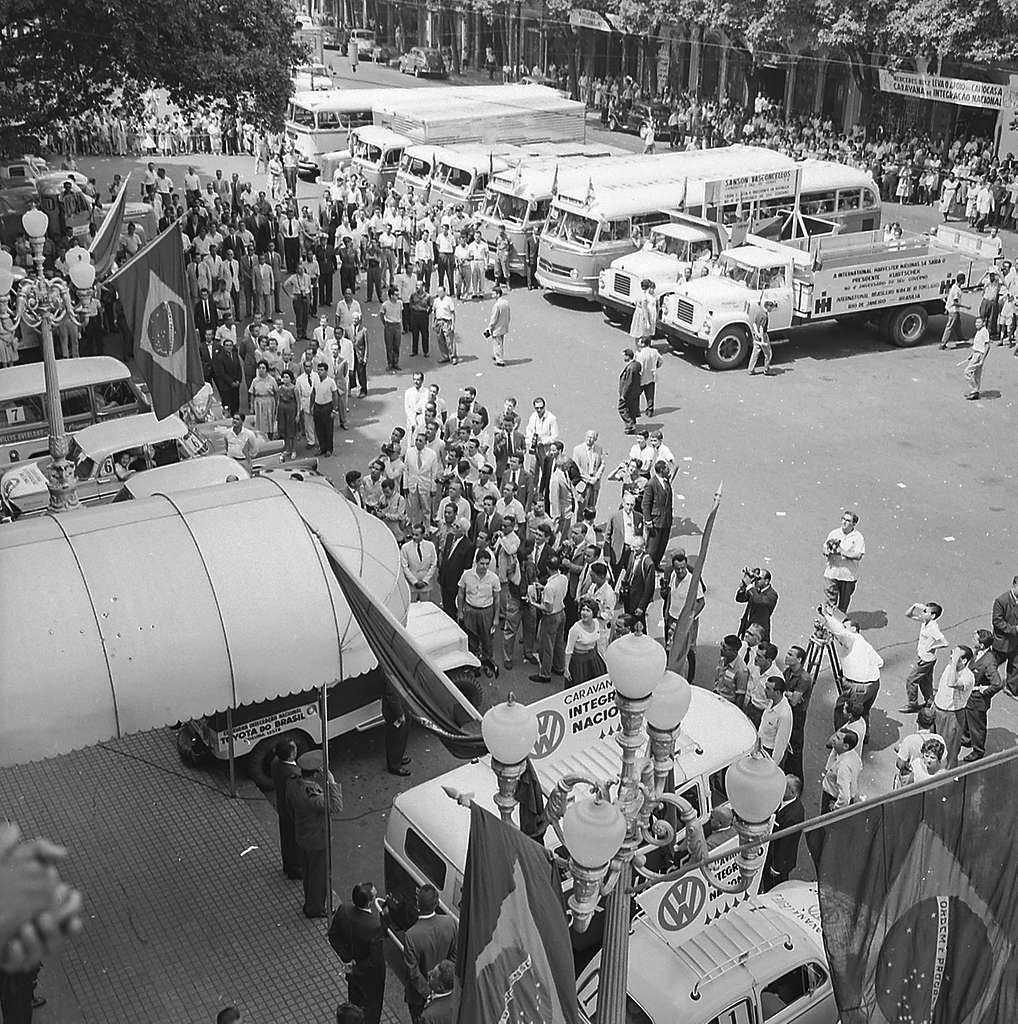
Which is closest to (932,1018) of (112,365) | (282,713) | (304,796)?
(304,796)

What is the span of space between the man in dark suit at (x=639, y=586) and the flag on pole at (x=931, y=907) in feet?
23.9

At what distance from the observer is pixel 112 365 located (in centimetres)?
1622

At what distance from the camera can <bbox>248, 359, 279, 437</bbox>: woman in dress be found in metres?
18.0

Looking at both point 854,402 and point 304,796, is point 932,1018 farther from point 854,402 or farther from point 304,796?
point 854,402

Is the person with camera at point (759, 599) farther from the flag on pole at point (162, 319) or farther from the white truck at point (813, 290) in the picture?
the white truck at point (813, 290)

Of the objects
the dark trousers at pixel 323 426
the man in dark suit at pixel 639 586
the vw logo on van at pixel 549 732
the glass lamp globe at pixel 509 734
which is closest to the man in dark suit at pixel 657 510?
the man in dark suit at pixel 639 586

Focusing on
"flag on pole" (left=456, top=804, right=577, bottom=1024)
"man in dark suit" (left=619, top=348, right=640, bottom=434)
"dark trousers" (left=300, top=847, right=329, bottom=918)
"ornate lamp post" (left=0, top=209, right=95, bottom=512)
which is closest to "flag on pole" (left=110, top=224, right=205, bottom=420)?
"ornate lamp post" (left=0, top=209, right=95, bottom=512)

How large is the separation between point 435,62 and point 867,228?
4054 cm

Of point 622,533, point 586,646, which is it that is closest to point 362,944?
Answer: point 586,646

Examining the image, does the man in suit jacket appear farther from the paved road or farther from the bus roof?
the bus roof

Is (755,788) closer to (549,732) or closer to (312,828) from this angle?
(549,732)

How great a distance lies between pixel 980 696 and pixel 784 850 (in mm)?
2689

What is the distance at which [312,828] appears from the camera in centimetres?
933

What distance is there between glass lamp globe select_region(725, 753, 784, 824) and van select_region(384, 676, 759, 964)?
310 centimetres
